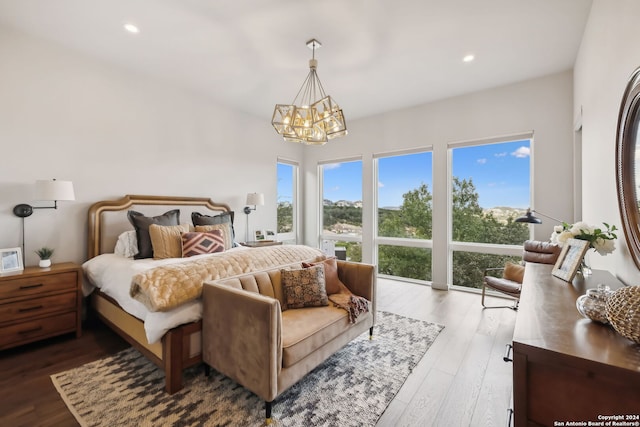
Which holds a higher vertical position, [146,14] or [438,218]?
[146,14]

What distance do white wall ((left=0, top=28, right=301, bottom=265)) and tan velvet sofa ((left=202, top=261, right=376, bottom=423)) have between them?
2.37m

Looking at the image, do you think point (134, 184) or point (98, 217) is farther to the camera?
point (134, 184)

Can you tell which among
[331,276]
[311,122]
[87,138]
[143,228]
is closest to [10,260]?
[143,228]

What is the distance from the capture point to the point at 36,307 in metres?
2.58

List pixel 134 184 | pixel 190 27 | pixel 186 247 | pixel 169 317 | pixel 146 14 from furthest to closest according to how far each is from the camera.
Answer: pixel 134 184 → pixel 186 247 → pixel 190 27 → pixel 146 14 → pixel 169 317

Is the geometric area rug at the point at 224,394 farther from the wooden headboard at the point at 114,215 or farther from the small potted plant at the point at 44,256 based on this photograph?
the wooden headboard at the point at 114,215

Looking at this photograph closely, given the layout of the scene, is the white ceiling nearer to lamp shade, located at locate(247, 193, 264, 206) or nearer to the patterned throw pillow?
lamp shade, located at locate(247, 193, 264, 206)

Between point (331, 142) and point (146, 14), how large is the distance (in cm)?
364

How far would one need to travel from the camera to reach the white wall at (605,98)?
5.13 feet

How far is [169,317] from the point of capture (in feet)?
6.43

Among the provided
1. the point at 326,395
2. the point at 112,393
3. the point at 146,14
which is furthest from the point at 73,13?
the point at 326,395

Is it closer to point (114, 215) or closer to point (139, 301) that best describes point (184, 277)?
point (139, 301)

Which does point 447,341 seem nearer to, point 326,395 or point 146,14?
point 326,395


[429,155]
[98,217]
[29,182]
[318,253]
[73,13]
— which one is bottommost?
[318,253]
